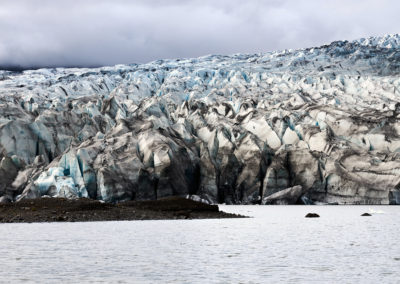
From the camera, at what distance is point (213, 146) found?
297ft

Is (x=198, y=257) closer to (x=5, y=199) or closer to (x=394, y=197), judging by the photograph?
(x=5, y=199)

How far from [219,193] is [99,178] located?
64.9 feet

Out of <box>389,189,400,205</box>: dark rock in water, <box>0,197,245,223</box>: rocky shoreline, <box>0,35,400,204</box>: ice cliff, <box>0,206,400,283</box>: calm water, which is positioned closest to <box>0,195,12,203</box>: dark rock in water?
<box>0,35,400,204</box>: ice cliff

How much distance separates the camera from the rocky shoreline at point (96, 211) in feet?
161

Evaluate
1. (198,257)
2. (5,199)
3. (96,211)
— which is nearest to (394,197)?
(96,211)

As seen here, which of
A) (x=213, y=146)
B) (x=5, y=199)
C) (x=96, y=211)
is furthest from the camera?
(x=213, y=146)

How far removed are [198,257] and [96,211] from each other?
30.2 m

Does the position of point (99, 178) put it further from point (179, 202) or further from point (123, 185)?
point (179, 202)

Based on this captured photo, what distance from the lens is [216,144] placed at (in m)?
90.9

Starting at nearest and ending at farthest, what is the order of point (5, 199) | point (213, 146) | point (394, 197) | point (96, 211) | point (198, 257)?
point (198, 257) → point (96, 211) → point (5, 199) → point (394, 197) → point (213, 146)

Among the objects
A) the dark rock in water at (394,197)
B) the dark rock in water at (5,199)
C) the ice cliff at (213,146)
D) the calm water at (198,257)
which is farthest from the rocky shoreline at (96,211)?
the dark rock in water at (394,197)

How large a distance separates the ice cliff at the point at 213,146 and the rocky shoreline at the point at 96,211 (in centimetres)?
1788

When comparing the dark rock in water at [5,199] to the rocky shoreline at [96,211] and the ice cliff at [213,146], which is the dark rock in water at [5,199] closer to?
the ice cliff at [213,146]

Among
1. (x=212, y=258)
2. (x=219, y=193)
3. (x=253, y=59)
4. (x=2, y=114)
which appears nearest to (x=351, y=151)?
(x=219, y=193)
